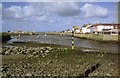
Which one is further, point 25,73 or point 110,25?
point 110,25

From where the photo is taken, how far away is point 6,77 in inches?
504

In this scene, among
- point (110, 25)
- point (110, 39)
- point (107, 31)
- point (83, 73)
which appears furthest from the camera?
point (110, 25)

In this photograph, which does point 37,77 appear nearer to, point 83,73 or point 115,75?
point 83,73

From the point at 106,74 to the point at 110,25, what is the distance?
104 meters

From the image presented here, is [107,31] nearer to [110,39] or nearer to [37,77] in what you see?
[110,39]

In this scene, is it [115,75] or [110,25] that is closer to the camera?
[115,75]

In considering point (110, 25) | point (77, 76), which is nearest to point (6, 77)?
point (77, 76)

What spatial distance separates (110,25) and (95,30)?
7451mm

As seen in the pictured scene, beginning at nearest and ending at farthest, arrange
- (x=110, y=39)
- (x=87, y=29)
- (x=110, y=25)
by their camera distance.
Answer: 1. (x=110, y=39)
2. (x=110, y=25)
3. (x=87, y=29)

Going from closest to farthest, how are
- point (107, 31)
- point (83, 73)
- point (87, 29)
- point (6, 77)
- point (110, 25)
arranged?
point (6, 77) < point (83, 73) < point (107, 31) < point (110, 25) < point (87, 29)

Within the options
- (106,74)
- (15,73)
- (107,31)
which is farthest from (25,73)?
(107,31)

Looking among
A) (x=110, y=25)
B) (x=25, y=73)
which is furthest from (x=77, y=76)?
(x=110, y=25)

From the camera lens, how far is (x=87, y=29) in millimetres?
143375

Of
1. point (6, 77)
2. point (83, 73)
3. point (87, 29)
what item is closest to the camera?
point (6, 77)
